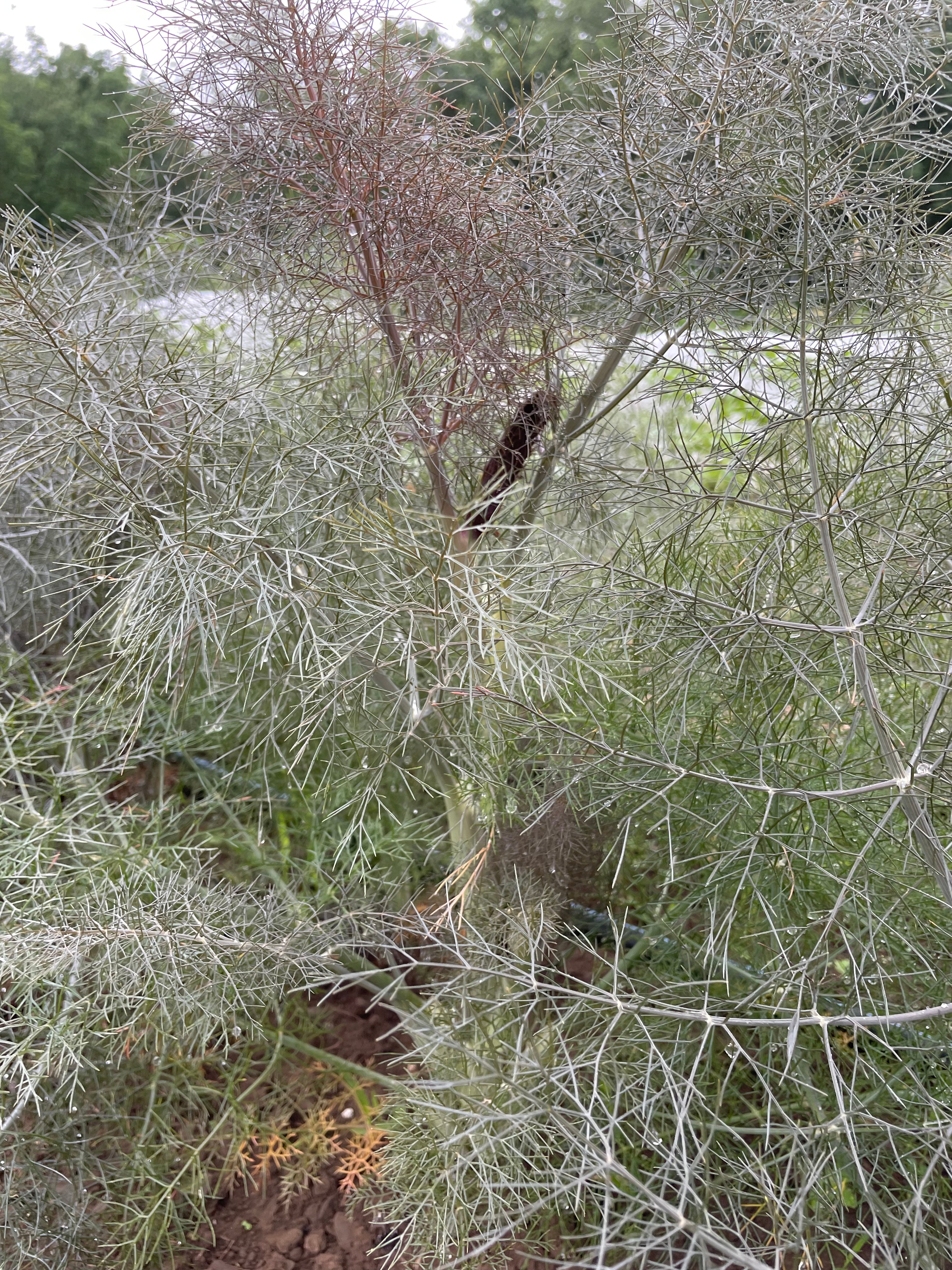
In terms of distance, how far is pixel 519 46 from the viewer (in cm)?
108

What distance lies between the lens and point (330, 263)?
0.95m

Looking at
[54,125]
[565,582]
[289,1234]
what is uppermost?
[54,125]

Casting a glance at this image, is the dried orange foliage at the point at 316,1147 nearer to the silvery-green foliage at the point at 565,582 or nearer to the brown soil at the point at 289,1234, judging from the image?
the brown soil at the point at 289,1234

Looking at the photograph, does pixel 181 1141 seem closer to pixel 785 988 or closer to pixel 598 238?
pixel 785 988

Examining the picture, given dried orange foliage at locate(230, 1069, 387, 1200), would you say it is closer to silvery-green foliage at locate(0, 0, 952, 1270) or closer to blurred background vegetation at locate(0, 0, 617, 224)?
silvery-green foliage at locate(0, 0, 952, 1270)

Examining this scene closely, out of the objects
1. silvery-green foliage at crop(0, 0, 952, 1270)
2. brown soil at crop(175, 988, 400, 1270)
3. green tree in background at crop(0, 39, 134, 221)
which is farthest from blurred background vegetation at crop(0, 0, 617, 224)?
brown soil at crop(175, 988, 400, 1270)

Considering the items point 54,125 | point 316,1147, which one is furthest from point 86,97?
point 316,1147

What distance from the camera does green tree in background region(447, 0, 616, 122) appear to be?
3.40 ft

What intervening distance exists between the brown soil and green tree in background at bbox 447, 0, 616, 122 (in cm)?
107

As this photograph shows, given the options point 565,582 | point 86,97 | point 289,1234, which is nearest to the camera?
point 565,582

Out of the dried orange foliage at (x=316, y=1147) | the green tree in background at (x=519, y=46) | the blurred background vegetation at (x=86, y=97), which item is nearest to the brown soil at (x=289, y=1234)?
the dried orange foliage at (x=316, y=1147)

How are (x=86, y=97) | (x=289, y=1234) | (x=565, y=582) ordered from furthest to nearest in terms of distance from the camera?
1. (x=86, y=97)
2. (x=289, y=1234)
3. (x=565, y=582)

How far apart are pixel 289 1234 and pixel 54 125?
5.11 ft

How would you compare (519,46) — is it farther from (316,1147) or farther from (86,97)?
(316,1147)
